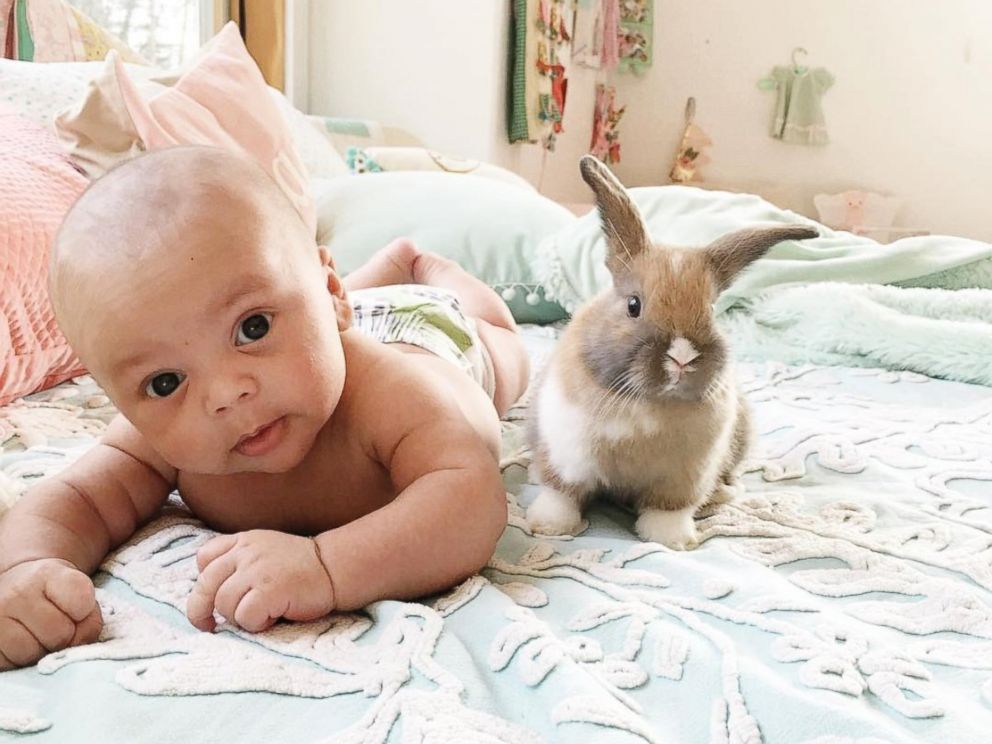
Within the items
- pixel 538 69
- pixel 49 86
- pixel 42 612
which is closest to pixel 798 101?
pixel 538 69

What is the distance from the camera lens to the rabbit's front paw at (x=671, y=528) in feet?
2.77

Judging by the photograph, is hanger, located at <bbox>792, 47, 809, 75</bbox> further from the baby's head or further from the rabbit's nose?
the baby's head

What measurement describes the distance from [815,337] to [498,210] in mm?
685

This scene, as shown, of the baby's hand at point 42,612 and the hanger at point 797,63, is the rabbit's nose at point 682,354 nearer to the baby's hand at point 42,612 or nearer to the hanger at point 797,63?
the baby's hand at point 42,612

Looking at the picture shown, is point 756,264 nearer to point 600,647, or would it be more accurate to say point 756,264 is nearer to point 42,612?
point 600,647

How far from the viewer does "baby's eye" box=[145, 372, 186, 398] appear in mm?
657

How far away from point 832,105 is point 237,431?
3.97 m

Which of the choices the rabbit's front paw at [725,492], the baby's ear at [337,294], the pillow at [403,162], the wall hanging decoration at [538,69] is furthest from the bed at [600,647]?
the wall hanging decoration at [538,69]

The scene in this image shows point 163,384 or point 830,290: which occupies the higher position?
point 163,384

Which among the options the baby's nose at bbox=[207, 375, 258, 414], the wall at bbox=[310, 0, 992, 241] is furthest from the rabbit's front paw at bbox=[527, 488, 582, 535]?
the wall at bbox=[310, 0, 992, 241]

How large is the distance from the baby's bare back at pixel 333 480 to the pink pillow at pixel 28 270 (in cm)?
42

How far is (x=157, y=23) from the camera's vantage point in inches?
104

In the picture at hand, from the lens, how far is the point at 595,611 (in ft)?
2.20

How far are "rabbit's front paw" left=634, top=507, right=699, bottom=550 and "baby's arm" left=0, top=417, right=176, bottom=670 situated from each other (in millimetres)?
446
